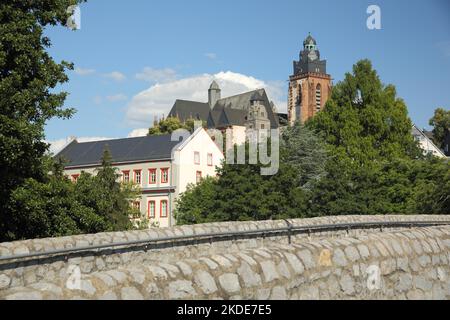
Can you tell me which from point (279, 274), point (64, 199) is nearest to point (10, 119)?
point (64, 199)

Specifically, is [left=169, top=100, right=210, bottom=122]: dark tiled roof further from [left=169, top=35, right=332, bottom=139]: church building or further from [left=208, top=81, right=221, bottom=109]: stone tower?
[left=208, top=81, right=221, bottom=109]: stone tower

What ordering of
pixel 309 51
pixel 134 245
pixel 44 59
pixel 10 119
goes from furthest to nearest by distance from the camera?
pixel 309 51 → pixel 44 59 → pixel 10 119 → pixel 134 245

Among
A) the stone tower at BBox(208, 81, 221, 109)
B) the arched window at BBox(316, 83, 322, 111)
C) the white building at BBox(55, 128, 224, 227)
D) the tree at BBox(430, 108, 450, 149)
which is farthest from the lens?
the stone tower at BBox(208, 81, 221, 109)

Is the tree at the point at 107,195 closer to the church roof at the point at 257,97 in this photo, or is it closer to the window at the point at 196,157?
the window at the point at 196,157

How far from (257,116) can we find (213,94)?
28537mm

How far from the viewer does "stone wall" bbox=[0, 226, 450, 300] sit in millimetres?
5883

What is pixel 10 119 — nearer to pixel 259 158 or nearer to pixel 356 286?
pixel 356 286

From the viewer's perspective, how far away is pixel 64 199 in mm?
A: 20969

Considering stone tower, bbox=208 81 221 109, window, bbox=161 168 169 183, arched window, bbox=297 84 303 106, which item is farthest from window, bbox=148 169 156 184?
arched window, bbox=297 84 303 106

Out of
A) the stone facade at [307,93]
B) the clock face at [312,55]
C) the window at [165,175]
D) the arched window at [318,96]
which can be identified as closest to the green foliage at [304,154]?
the window at [165,175]

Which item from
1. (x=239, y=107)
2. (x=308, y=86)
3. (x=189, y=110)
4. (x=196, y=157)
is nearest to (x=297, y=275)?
(x=196, y=157)

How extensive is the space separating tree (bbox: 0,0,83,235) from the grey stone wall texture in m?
6.42

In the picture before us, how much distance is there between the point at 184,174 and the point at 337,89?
19106mm

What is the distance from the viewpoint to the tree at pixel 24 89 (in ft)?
58.5
